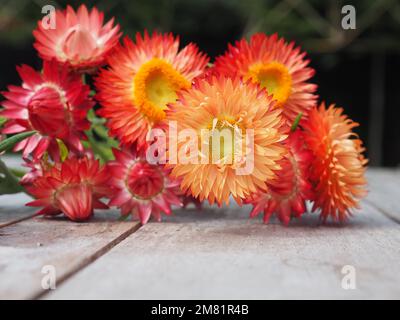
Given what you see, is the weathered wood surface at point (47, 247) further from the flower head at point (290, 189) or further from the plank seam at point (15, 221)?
the flower head at point (290, 189)

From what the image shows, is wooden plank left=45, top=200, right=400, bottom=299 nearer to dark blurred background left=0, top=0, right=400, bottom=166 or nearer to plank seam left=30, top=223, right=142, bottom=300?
plank seam left=30, top=223, right=142, bottom=300

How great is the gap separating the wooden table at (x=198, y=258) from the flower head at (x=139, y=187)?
0.02 m

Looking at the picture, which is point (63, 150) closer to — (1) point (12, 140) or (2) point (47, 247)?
(1) point (12, 140)

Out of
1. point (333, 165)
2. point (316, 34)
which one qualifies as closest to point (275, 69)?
point (333, 165)

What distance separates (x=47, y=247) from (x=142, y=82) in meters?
0.24

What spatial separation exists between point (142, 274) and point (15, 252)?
0.44 ft

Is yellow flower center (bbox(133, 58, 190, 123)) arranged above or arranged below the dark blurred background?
below

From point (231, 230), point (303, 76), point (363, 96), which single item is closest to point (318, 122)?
point (303, 76)

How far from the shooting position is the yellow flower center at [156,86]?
0.64 m

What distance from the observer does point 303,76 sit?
71cm

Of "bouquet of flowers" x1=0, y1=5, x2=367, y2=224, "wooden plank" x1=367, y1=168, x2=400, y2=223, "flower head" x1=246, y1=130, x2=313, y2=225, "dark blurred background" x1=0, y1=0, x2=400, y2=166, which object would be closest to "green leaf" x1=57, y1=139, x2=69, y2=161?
"bouquet of flowers" x1=0, y1=5, x2=367, y2=224

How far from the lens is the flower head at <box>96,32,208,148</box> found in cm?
65

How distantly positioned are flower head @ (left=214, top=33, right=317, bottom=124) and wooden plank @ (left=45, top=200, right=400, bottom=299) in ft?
0.51

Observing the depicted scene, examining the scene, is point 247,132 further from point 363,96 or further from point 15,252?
point 363,96
